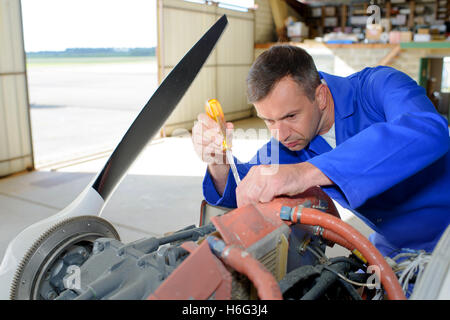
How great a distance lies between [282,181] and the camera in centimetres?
108

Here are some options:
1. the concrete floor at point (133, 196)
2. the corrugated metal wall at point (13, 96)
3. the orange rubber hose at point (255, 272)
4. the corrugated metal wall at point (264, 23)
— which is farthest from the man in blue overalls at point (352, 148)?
the corrugated metal wall at point (264, 23)

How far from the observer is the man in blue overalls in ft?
3.48

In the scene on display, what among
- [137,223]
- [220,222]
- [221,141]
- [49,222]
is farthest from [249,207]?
[137,223]

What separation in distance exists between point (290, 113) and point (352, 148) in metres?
0.48

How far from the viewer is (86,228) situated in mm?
1268

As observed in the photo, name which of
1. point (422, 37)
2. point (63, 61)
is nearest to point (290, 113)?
point (422, 37)

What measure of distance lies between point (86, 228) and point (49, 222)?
110 millimetres

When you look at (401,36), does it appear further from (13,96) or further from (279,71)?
(279,71)

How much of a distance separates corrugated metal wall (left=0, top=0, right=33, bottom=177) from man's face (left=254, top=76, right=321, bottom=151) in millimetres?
5931

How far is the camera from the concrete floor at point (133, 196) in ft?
14.4

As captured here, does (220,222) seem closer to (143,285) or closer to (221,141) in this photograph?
(143,285)

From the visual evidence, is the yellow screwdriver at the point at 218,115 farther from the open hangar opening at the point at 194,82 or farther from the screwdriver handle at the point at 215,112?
the open hangar opening at the point at 194,82

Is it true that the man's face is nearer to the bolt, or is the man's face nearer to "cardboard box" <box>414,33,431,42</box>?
the bolt

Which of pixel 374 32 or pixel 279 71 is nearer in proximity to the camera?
pixel 279 71
